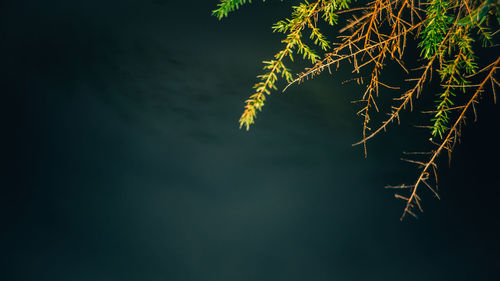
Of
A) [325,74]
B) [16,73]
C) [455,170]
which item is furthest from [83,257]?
[455,170]

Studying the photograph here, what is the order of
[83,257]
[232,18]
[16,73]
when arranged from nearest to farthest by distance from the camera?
[16,73] → [232,18] → [83,257]

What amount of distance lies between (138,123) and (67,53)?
87 centimetres

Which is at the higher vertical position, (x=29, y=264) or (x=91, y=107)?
(x=91, y=107)

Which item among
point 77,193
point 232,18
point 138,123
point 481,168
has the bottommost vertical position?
point 77,193

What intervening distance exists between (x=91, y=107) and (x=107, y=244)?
1.40 m

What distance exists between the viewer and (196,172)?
3.29 meters

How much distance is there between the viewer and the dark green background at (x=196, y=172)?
2891 mm

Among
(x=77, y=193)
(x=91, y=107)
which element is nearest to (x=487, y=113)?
(x=91, y=107)

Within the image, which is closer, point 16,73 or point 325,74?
point 16,73

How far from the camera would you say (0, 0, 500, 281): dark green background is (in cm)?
289

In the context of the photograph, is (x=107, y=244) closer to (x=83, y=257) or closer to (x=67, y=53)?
(x=83, y=257)

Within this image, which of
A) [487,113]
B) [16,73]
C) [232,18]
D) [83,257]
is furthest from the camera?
[487,113]

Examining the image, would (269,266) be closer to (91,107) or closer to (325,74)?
(325,74)

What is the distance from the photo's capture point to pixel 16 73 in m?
2.77
